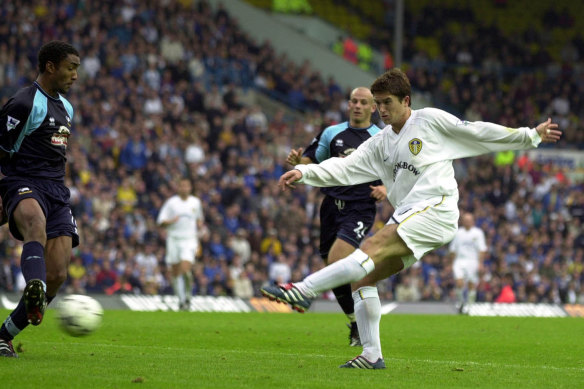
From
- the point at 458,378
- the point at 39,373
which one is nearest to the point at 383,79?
the point at 458,378

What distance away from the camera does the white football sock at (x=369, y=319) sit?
795 cm

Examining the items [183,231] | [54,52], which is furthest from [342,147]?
[183,231]

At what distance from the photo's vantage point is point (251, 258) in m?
24.7

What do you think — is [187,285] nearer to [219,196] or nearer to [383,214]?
[219,196]

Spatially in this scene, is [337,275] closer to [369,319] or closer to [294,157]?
[369,319]

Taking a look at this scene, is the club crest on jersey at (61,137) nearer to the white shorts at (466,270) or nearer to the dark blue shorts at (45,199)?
the dark blue shorts at (45,199)

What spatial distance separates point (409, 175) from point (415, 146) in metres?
0.25

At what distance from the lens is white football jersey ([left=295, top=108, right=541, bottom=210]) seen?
7977mm

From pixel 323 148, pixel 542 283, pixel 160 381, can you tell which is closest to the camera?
pixel 160 381

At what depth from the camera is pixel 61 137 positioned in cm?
848

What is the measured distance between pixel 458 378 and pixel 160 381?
2.39m

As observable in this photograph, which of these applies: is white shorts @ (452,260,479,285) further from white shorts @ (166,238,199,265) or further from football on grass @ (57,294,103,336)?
football on grass @ (57,294,103,336)

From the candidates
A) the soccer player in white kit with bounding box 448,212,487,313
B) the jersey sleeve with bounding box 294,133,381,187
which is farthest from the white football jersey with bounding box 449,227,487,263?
the jersey sleeve with bounding box 294,133,381,187

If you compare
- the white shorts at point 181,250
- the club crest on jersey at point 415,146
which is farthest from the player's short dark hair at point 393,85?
the white shorts at point 181,250
